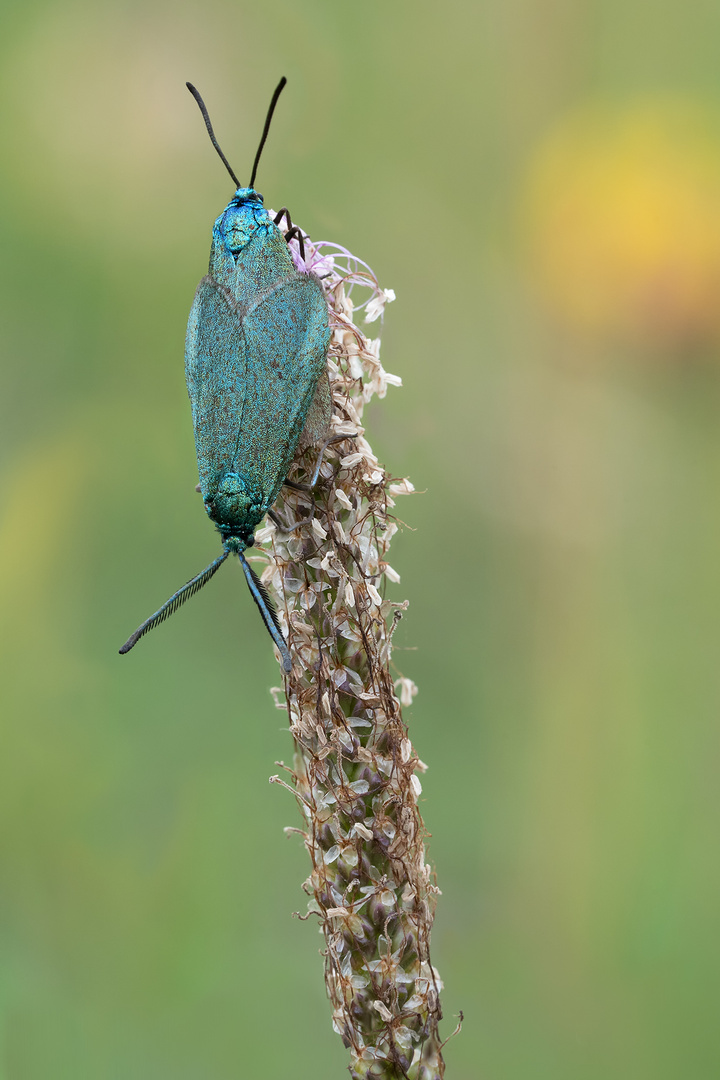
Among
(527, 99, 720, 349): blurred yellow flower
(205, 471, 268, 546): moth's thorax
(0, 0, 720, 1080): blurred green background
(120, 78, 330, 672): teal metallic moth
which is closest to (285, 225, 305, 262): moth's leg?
(120, 78, 330, 672): teal metallic moth

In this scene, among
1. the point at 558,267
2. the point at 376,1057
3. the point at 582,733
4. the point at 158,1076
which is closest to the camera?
the point at 376,1057

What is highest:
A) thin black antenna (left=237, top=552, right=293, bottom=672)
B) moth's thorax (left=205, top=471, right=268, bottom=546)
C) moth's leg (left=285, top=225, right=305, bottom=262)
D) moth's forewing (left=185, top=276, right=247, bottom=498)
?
moth's leg (left=285, top=225, right=305, bottom=262)

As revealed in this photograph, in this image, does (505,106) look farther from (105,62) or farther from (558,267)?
(105,62)

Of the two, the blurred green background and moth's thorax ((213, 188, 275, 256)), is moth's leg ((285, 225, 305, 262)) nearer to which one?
moth's thorax ((213, 188, 275, 256))

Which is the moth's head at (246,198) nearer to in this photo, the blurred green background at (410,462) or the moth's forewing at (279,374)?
the moth's forewing at (279,374)

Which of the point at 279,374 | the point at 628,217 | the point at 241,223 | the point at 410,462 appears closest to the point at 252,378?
the point at 279,374

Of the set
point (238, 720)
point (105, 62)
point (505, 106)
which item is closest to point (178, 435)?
point (238, 720)

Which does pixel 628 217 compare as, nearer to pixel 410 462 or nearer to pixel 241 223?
pixel 410 462
